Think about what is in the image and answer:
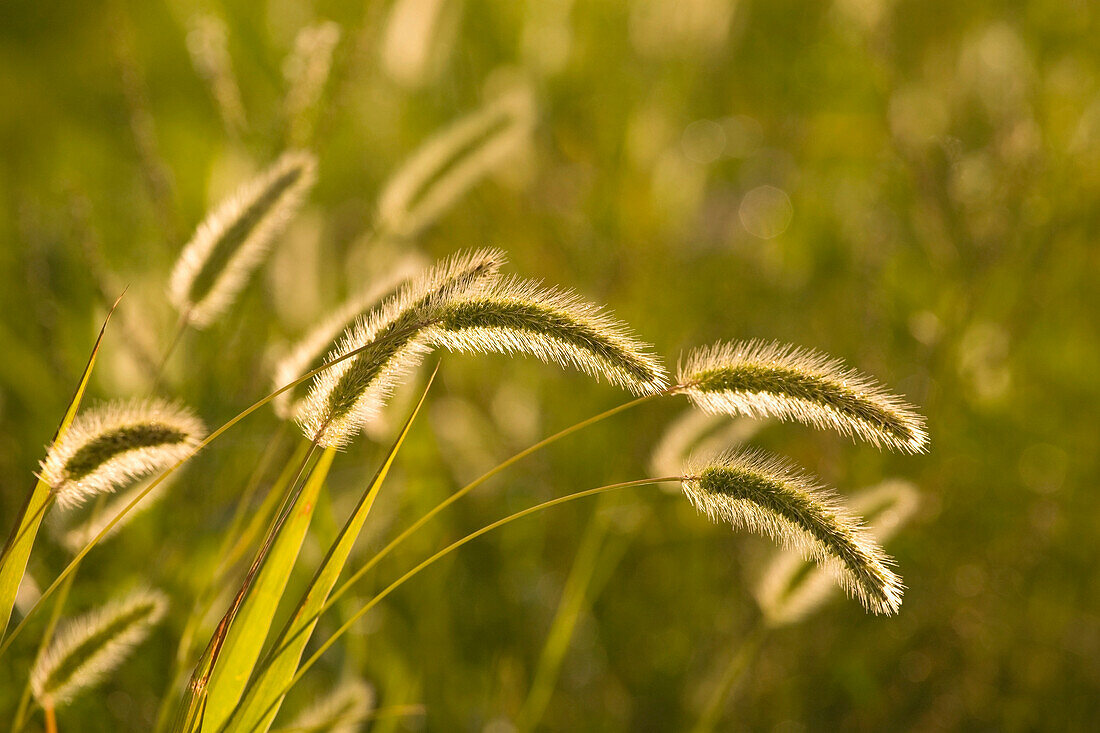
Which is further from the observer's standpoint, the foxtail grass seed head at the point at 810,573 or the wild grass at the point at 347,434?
the foxtail grass seed head at the point at 810,573

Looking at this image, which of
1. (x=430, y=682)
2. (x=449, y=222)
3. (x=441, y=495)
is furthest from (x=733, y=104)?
(x=430, y=682)

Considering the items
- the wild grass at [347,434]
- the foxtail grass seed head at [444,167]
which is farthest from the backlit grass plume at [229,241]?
the foxtail grass seed head at [444,167]

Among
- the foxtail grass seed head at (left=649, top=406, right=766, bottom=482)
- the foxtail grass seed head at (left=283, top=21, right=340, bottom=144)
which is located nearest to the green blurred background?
the foxtail grass seed head at (left=283, top=21, right=340, bottom=144)

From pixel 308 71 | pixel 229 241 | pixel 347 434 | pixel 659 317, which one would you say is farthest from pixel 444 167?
pixel 659 317

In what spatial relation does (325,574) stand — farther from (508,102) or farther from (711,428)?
(508,102)

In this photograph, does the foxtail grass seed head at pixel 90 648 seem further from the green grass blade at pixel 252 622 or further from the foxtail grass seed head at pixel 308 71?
the foxtail grass seed head at pixel 308 71

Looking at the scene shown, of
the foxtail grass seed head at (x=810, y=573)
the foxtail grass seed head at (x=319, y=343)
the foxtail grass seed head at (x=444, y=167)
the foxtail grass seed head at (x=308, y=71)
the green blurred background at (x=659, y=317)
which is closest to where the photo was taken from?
the foxtail grass seed head at (x=319, y=343)
